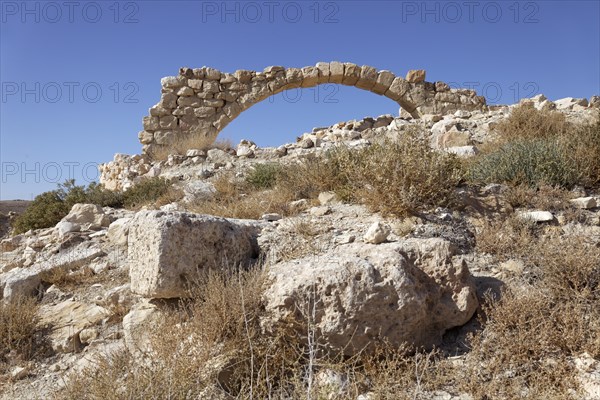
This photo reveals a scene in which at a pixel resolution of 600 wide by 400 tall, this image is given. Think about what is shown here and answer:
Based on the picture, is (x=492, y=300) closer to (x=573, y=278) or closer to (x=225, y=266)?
(x=573, y=278)

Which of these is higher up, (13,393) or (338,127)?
(338,127)

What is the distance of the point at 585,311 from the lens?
293cm

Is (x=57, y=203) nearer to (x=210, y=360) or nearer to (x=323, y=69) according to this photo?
(x=210, y=360)

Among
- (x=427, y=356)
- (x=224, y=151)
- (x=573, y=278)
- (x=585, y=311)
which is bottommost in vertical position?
(x=427, y=356)

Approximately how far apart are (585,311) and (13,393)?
3.63 meters

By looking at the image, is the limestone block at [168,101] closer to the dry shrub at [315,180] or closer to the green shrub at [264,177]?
the green shrub at [264,177]

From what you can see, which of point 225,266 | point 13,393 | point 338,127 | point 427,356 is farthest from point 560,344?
point 338,127

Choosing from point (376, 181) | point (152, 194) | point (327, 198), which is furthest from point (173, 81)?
point (376, 181)

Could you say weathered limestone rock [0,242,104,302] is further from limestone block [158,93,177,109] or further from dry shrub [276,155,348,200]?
limestone block [158,93,177,109]

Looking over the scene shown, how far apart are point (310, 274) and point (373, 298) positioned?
1.33 feet

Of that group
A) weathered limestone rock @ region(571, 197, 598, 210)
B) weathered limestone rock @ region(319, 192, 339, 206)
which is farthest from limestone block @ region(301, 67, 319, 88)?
weathered limestone rock @ region(571, 197, 598, 210)

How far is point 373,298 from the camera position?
9.37ft

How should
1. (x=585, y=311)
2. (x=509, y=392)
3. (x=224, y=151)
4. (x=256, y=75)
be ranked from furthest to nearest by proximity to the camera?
1. (x=256, y=75)
2. (x=224, y=151)
3. (x=585, y=311)
4. (x=509, y=392)

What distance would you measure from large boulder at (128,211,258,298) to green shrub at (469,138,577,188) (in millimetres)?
2825
